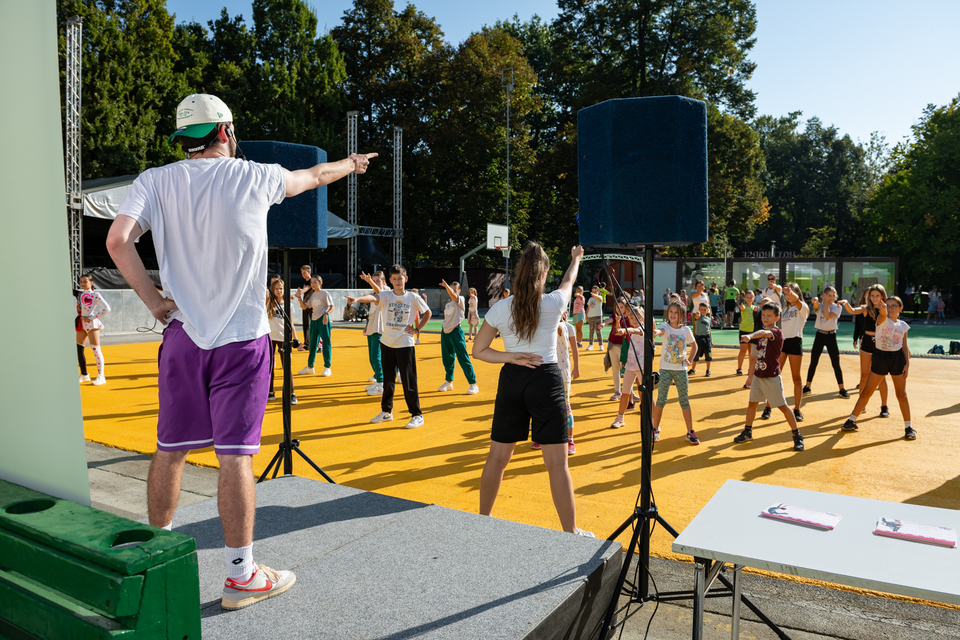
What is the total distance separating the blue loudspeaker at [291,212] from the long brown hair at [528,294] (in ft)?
5.33

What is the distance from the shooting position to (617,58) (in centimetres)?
3428

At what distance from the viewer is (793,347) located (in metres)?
8.65

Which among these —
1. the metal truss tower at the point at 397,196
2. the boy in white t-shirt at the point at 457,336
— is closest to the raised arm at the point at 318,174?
the boy in white t-shirt at the point at 457,336

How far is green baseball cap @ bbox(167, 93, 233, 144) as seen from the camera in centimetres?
248

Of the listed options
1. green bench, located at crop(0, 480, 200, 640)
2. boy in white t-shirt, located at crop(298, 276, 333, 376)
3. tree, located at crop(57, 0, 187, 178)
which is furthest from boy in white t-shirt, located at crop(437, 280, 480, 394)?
tree, located at crop(57, 0, 187, 178)

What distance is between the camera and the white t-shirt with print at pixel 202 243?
2.32 m

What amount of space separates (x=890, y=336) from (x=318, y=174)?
7.05m

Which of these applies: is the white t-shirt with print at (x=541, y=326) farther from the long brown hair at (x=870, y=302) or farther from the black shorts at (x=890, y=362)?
the long brown hair at (x=870, y=302)

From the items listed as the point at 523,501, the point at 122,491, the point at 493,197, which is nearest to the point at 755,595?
the point at 523,501

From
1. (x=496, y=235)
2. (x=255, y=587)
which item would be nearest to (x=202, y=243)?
(x=255, y=587)

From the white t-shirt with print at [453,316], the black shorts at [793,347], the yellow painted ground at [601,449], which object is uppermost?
the white t-shirt with print at [453,316]

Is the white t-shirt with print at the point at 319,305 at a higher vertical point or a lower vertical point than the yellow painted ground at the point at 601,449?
higher

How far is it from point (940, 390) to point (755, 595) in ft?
31.0

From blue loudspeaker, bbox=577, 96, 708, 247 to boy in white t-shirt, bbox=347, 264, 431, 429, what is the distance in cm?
427
